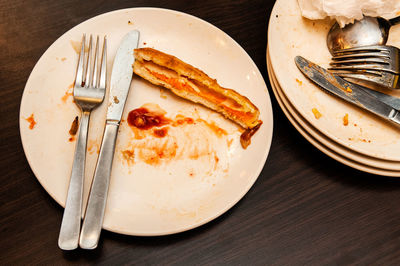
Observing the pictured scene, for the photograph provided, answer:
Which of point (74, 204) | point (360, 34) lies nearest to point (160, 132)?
point (74, 204)

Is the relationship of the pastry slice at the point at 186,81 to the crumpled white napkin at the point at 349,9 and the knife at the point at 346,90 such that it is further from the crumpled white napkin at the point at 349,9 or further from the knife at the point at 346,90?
the crumpled white napkin at the point at 349,9

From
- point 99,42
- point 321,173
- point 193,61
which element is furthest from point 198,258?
point 99,42

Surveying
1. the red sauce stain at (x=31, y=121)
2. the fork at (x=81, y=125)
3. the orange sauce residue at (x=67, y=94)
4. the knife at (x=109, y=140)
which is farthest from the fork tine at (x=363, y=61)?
the red sauce stain at (x=31, y=121)

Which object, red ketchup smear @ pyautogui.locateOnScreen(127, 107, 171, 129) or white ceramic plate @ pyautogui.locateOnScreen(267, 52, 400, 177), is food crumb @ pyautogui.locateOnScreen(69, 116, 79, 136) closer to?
red ketchup smear @ pyautogui.locateOnScreen(127, 107, 171, 129)

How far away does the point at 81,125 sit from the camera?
1.05 meters

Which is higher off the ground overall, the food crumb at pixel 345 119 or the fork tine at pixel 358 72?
the fork tine at pixel 358 72

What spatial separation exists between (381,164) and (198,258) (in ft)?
2.17

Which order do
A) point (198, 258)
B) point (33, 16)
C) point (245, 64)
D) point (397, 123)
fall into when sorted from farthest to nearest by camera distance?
1. point (33, 16)
2. point (245, 64)
3. point (397, 123)
4. point (198, 258)

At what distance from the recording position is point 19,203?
983 mm

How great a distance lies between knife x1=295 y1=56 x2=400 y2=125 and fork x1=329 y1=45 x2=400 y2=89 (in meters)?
0.05

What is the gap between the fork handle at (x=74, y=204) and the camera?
85 centimetres

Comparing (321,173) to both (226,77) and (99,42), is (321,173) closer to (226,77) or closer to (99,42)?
(226,77)

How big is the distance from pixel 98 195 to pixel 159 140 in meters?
0.29

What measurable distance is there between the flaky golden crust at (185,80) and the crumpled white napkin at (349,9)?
494 millimetres
